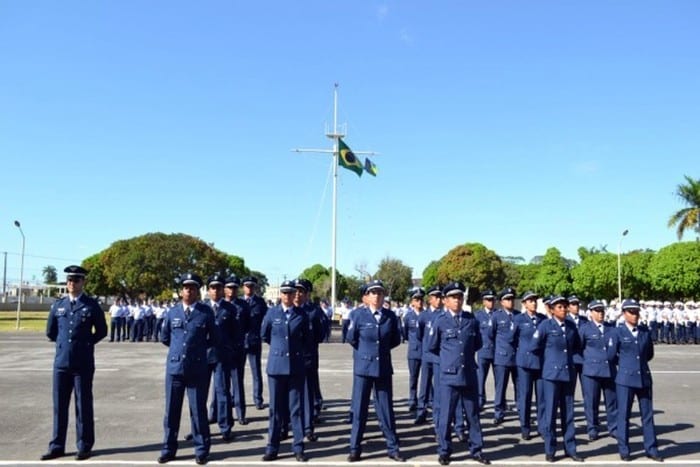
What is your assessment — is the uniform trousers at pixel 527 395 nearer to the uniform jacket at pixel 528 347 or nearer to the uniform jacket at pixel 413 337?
the uniform jacket at pixel 528 347

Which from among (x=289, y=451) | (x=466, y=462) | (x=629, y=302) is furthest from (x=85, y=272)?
(x=629, y=302)

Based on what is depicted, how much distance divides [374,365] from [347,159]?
26064mm

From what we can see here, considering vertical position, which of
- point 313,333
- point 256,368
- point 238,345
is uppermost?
point 313,333

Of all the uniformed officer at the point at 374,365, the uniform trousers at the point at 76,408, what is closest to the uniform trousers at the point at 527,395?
the uniformed officer at the point at 374,365

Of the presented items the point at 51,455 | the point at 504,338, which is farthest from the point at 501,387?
the point at 51,455

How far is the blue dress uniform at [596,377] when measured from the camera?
920 cm

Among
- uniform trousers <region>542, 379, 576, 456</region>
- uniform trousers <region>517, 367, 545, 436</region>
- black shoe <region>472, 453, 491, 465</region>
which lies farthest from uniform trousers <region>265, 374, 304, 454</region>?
uniform trousers <region>517, 367, 545, 436</region>

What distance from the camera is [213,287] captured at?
30.6 feet

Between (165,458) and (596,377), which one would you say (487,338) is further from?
(165,458)

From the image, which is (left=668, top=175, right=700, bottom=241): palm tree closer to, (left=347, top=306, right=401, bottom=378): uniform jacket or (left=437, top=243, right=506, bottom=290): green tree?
(left=437, top=243, right=506, bottom=290): green tree

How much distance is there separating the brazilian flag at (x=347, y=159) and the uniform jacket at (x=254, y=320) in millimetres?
22704

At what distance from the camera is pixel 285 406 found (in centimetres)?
820

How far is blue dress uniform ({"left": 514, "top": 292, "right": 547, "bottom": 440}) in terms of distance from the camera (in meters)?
8.84

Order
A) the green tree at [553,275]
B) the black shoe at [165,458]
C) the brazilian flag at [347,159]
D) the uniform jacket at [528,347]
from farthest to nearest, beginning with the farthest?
the green tree at [553,275] < the brazilian flag at [347,159] < the uniform jacket at [528,347] < the black shoe at [165,458]
